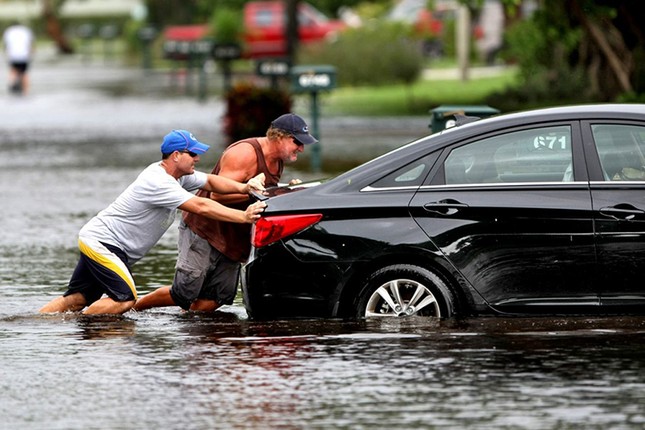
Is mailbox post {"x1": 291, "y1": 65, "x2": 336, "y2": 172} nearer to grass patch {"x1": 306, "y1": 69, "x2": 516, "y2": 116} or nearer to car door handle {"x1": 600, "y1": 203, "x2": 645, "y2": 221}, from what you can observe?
grass patch {"x1": 306, "y1": 69, "x2": 516, "y2": 116}

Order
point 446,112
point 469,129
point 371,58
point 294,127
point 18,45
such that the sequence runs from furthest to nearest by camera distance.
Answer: point 18,45 → point 371,58 → point 446,112 → point 294,127 → point 469,129

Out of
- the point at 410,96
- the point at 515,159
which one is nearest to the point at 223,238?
the point at 515,159

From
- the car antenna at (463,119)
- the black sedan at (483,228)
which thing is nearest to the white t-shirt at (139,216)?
the black sedan at (483,228)

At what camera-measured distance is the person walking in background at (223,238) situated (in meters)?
11.2

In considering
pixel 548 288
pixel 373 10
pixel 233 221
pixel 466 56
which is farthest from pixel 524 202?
pixel 373 10

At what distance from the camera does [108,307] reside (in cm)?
1133

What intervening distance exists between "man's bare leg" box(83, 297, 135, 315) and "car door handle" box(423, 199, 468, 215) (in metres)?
2.29

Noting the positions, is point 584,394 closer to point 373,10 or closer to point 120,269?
point 120,269

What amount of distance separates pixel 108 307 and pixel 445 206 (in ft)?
8.24

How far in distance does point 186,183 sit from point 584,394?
12.5 ft

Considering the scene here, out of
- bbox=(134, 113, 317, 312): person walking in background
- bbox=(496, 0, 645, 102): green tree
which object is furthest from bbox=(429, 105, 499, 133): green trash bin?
bbox=(496, 0, 645, 102): green tree

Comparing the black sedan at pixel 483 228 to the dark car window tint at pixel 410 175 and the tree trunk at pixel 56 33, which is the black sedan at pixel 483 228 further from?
the tree trunk at pixel 56 33

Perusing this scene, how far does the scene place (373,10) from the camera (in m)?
57.8

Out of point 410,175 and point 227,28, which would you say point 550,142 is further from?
point 227,28
